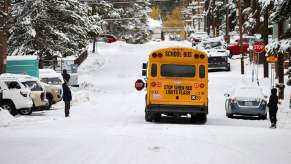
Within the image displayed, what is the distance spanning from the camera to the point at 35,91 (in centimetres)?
2847

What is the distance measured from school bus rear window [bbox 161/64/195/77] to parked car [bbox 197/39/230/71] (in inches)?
954

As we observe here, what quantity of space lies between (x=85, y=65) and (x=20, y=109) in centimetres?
3620

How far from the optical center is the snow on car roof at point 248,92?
27.4 metres

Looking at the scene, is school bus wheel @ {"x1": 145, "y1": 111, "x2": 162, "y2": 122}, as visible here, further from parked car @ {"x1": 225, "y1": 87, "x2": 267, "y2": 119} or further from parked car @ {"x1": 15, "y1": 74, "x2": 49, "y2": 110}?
parked car @ {"x1": 15, "y1": 74, "x2": 49, "y2": 110}

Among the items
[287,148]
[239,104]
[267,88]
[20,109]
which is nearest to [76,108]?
[20,109]

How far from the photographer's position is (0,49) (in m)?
38.4

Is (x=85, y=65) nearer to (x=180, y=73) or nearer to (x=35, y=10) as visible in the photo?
(x=35, y=10)

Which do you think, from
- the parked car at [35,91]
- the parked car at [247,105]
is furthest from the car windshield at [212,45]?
the parked car at [35,91]

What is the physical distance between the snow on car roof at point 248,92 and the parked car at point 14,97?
29.9 ft

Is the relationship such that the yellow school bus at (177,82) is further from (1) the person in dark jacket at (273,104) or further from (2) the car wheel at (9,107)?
(2) the car wheel at (9,107)

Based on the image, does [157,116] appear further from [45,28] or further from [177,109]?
[45,28]

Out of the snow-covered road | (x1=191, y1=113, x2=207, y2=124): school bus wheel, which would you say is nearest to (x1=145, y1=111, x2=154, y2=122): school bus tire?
the snow-covered road

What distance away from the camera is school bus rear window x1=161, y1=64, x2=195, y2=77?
23031 mm

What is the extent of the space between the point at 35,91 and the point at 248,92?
961cm
